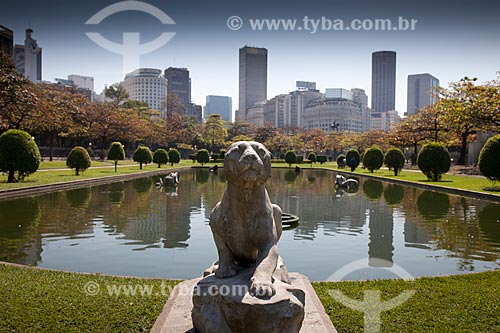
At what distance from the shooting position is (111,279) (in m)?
5.59

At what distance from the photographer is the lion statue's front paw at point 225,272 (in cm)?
344

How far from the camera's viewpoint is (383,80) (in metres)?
166

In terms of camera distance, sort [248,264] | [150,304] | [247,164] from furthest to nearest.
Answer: [150,304], [248,264], [247,164]

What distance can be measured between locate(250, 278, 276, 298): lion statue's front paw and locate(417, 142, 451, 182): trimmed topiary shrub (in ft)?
74.9

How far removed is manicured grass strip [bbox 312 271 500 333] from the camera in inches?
164

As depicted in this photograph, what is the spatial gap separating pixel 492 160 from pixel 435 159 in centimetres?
535

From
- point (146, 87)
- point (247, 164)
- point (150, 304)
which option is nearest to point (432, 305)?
point (247, 164)

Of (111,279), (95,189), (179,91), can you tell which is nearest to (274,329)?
(111,279)

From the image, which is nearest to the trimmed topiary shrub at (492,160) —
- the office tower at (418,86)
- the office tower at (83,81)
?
the office tower at (418,86)

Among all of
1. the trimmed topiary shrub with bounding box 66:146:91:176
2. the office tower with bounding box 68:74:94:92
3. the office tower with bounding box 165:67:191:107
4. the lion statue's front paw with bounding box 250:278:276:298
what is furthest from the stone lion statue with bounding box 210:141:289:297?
the office tower with bounding box 68:74:94:92

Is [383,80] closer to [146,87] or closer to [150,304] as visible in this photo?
[146,87]

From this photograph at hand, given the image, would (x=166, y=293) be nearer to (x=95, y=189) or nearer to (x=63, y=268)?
(x=63, y=268)

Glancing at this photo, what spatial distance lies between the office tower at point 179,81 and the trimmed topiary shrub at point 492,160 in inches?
5810

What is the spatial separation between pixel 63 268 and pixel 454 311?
5876 mm
